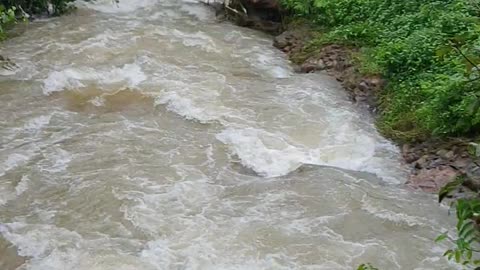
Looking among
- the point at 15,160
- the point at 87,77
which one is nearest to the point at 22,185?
the point at 15,160

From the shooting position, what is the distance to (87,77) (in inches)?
329

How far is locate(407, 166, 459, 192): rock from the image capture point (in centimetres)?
602

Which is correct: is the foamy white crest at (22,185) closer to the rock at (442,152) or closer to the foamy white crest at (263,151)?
the foamy white crest at (263,151)

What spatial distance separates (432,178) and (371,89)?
87.2 inches

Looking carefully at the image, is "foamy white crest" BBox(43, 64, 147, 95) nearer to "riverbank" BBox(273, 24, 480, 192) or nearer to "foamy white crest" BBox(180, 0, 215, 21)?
"riverbank" BBox(273, 24, 480, 192)

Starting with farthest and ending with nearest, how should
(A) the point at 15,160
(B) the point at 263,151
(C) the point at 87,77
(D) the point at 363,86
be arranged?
(C) the point at 87,77 < (D) the point at 363,86 < (B) the point at 263,151 < (A) the point at 15,160

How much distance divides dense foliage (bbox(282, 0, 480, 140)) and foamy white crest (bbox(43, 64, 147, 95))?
2823 millimetres

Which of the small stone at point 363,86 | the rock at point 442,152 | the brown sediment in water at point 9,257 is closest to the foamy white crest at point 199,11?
the small stone at point 363,86

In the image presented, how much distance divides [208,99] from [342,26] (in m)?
2.87

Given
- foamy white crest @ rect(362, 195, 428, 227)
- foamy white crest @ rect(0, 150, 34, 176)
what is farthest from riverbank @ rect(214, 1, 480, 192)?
foamy white crest @ rect(0, 150, 34, 176)

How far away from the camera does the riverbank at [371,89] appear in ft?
20.2

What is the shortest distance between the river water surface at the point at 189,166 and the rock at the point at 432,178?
0.21 metres

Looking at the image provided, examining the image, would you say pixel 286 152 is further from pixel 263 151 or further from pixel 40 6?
pixel 40 6

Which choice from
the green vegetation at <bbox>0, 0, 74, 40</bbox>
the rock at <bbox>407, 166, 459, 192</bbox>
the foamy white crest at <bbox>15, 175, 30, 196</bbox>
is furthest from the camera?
the green vegetation at <bbox>0, 0, 74, 40</bbox>
